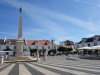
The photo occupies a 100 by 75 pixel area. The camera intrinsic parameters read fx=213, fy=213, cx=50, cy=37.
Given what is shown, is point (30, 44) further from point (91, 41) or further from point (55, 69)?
point (55, 69)

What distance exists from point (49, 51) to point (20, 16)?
48060mm

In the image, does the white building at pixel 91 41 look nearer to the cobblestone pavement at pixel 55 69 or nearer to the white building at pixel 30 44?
the white building at pixel 30 44

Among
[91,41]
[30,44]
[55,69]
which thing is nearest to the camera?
[55,69]

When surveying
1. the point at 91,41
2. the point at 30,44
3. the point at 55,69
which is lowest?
the point at 55,69

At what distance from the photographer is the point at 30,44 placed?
9300 cm

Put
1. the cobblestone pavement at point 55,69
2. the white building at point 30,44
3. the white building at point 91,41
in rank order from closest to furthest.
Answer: the cobblestone pavement at point 55,69 < the white building at point 91,41 < the white building at point 30,44

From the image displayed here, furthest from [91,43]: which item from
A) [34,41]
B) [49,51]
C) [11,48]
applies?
[11,48]

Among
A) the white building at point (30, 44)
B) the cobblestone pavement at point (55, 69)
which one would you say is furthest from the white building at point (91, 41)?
the cobblestone pavement at point (55, 69)

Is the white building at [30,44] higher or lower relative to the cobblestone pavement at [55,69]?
higher

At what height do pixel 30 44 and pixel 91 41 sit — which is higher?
pixel 91 41

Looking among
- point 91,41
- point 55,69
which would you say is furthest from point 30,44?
point 55,69

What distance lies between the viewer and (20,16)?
149ft

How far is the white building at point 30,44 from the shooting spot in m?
88.4

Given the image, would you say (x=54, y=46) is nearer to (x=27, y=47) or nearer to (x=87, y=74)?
(x=27, y=47)
